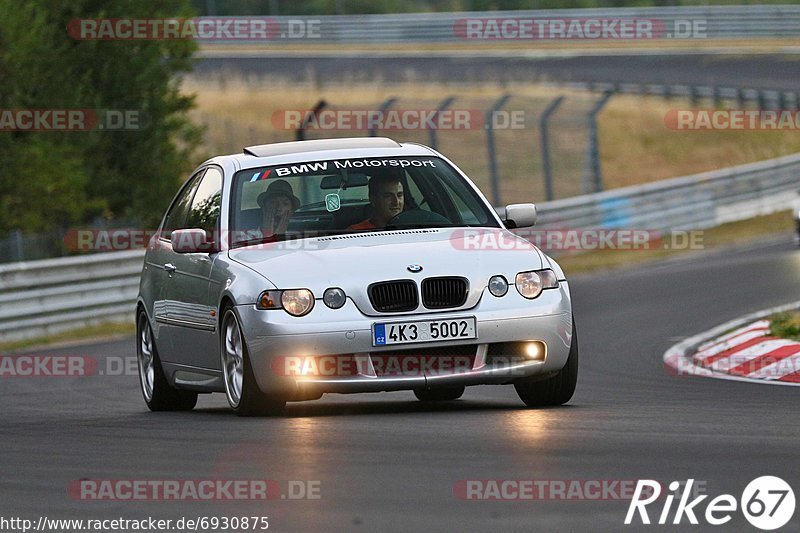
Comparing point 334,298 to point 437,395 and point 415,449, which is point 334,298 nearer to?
point 415,449

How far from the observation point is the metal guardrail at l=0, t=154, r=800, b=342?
2178 cm

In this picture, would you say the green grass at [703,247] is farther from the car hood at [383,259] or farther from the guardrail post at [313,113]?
the car hood at [383,259]

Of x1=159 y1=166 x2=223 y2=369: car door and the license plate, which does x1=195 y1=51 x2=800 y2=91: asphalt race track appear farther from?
the license plate

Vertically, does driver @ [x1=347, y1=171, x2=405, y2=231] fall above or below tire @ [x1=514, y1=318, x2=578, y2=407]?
above

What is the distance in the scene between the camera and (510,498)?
21.4 feet

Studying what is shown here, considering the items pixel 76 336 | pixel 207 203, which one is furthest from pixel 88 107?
pixel 207 203

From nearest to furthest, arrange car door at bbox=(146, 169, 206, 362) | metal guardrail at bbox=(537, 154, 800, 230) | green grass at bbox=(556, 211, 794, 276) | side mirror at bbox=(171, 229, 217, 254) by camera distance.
Answer: side mirror at bbox=(171, 229, 217, 254) → car door at bbox=(146, 169, 206, 362) → green grass at bbox=(556, 211, 794, 276) → metal guardrail at bbox=(537, 154, 800, 230)

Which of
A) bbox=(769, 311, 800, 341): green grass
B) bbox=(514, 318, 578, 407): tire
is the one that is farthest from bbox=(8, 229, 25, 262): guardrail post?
bbox=(514, 318, 578, 407): tire

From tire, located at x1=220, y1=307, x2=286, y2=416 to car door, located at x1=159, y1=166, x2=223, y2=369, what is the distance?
194 millimetres

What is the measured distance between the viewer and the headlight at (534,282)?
9781 millimetres

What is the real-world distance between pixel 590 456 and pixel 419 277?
2.28 metres

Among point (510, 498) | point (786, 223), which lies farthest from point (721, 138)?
point (510, 498)

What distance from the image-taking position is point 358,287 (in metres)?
9.54

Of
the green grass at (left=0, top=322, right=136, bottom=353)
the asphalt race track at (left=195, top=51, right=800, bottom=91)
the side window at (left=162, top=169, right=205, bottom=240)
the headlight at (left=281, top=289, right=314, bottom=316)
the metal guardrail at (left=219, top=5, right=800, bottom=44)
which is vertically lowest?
the green grass at (left=0, top=322, right=136, bottom=353)
